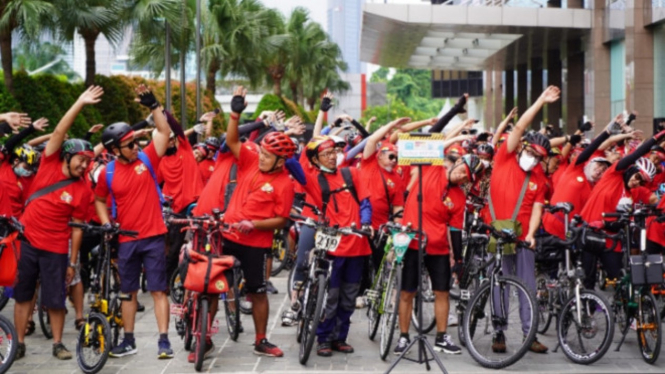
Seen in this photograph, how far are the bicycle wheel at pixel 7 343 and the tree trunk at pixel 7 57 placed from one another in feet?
54.6

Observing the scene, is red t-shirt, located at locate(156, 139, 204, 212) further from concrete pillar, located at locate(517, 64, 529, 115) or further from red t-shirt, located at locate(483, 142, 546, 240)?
concrete pillar, located at locate(517, 64, 529, 115)

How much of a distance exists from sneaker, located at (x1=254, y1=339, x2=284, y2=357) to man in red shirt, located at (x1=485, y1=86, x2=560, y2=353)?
2.16 m

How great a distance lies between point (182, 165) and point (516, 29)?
26.7 meters

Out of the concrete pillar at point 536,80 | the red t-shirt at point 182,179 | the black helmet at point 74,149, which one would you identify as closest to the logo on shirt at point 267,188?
the black helmet at point 74,149

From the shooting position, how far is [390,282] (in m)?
Answer: 9.45

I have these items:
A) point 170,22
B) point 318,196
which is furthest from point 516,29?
point 318,196

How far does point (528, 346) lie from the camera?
8.77 metres

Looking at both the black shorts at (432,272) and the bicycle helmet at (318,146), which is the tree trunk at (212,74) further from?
the black shorts at (432,272)

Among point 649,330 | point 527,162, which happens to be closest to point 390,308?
point 527,162

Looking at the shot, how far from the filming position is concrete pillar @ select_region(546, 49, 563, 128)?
44.8m

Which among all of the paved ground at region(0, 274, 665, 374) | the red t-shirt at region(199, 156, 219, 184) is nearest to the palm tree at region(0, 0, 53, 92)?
the red t-shirt at region(199, 156, 219, 184)

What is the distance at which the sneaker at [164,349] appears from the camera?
9352 millimetres

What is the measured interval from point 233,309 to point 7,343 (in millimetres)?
2295

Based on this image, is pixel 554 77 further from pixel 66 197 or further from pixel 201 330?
pixel 201 330
